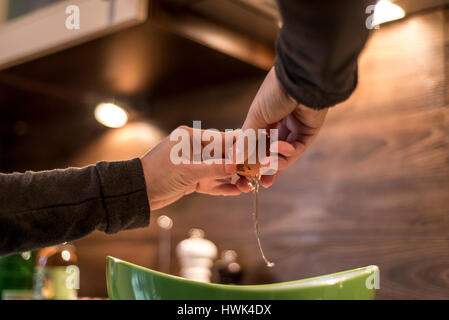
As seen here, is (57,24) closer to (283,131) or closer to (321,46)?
(283,131)

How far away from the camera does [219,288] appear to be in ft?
1.34

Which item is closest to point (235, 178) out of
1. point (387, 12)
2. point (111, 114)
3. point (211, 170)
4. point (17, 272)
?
point (211, 170)

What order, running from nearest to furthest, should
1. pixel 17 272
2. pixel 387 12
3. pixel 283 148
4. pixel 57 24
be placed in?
1. pixel 283 148
2. pixel 387 12
3. pixel 57 24
4. pixel 17 272

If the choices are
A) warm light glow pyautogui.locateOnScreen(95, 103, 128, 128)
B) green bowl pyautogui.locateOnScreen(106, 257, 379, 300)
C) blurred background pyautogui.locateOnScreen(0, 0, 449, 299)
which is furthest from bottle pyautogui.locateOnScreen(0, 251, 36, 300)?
green bowl pyautogui.locateOnScreen(106, 257, 379, 300)

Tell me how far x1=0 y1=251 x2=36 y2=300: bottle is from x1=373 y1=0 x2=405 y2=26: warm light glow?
51.1 inches

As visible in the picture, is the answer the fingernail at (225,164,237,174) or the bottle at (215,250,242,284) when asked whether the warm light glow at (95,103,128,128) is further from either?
the fingernail at (225,164,237,174)

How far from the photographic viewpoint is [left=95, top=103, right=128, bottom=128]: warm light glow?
1754mm

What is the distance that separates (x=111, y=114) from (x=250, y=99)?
0.52 meters

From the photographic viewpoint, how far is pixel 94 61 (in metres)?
1.44

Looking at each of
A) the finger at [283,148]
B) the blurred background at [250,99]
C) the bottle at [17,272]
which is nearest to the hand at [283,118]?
the finger at [283,148]

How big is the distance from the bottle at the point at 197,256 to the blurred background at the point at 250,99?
0.07 metres

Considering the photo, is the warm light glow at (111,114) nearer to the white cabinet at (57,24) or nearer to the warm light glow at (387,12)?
the white cabinet at (57,24)

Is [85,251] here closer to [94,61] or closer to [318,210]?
[94,61]
